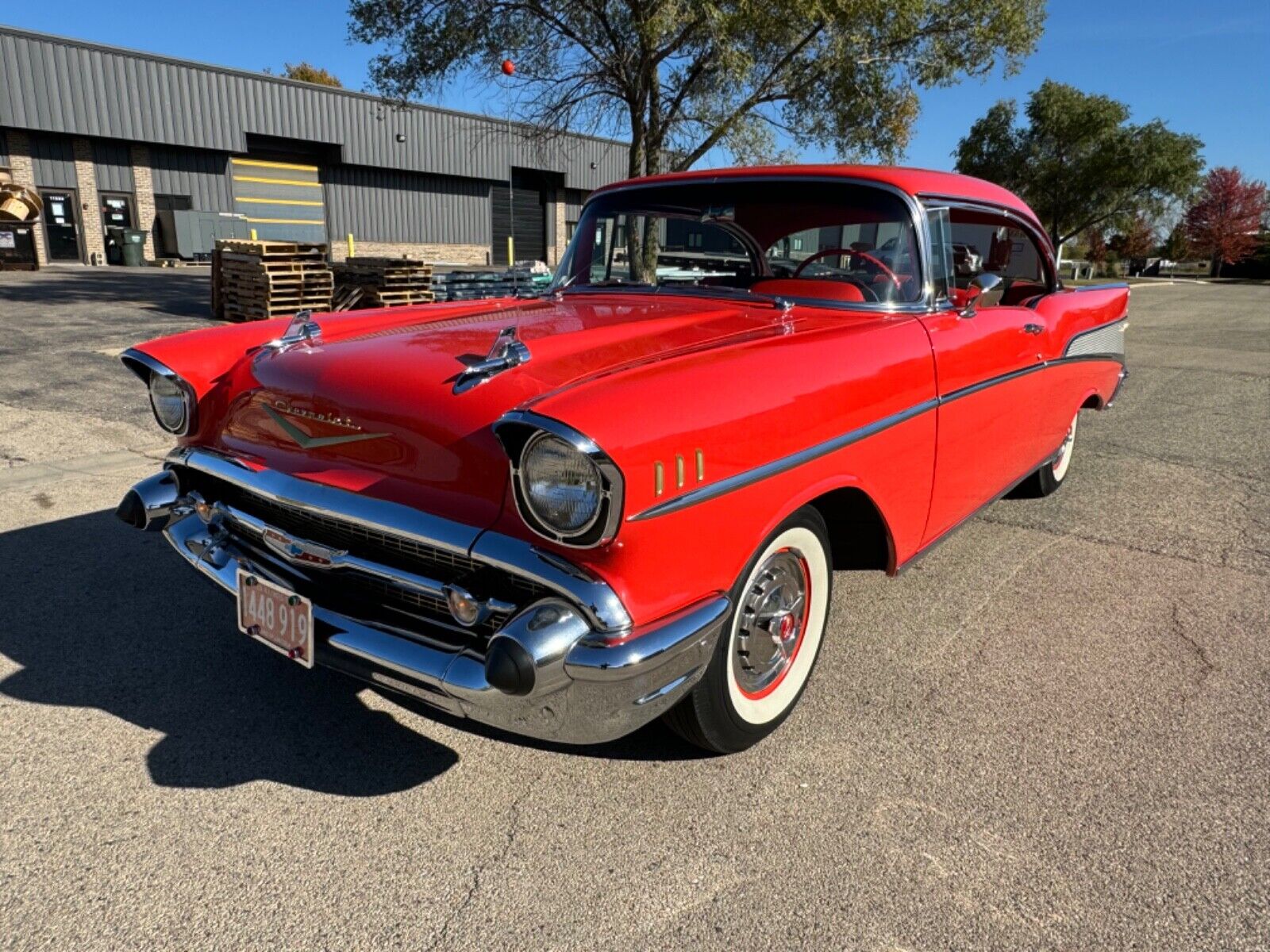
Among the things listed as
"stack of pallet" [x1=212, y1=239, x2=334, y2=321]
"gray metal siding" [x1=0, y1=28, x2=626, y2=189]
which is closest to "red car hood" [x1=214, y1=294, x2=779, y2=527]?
"stack of pallet" [x1=212, y1=239, x2=334, y2=321]

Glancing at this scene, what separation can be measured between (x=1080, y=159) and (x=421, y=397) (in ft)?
127

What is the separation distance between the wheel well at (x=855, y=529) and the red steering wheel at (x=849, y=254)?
0.87 metres

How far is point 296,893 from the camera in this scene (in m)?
1.91

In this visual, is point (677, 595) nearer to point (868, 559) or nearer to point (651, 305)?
point (868, 559)

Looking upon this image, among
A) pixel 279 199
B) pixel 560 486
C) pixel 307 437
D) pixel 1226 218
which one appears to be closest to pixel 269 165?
pixel 279 199

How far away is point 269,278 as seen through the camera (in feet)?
34.7

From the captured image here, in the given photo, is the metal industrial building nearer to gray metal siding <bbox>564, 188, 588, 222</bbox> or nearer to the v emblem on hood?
gray metal siding <bbox>564, 188, 588, 222</bbox>

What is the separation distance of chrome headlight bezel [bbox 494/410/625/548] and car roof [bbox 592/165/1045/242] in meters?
1.92

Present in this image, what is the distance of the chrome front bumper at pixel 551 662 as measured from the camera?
1847mm

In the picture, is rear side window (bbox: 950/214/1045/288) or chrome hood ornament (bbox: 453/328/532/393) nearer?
chrome hood ornament (bbox: 453/328/532/393)

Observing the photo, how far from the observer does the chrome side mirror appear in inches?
128

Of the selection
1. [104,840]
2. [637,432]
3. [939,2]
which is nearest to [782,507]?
[637,432]

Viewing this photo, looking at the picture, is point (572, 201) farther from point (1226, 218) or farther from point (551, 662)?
point (1226, 218)

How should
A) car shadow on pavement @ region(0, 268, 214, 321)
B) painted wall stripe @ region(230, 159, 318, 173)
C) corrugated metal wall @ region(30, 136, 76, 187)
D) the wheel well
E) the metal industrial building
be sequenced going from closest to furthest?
the wheel well
car shadow on pavement @ region(0, 268, 214, 321)
the metal industrial building
corrugated metal wall @ region(30, 136, 76, 187)
painted wall stripe @ region(230, 159, 318, 173)
